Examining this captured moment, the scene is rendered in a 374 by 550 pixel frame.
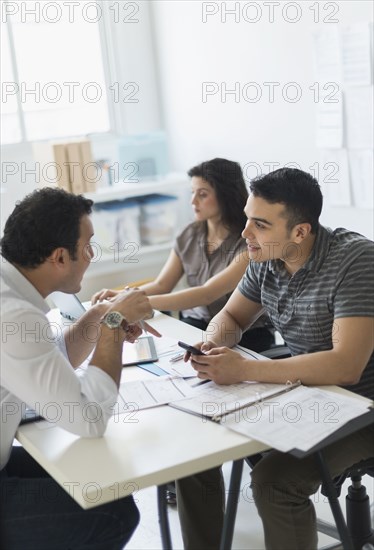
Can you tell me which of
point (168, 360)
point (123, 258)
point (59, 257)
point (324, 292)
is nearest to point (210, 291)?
point (168, 360)

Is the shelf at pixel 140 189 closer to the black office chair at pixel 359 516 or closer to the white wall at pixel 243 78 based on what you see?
the white wall at pixel 243 78

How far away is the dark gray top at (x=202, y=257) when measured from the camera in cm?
310

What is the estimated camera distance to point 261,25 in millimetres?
3869

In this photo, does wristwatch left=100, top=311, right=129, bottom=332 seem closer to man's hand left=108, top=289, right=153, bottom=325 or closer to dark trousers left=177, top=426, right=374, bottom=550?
man's hand left=108, top=289, right=153, bottom=325

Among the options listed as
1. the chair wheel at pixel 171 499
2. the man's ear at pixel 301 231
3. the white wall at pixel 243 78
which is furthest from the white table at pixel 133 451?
the white wall at pixel 243 78

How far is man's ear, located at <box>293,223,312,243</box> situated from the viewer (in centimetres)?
223

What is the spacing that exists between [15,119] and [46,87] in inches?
10.2

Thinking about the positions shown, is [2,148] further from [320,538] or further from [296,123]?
[320,538]

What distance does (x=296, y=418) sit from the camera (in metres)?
1.81

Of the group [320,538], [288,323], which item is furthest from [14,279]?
[320,538]

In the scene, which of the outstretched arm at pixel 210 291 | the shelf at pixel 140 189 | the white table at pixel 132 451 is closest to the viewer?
the white table at pixel 132 451

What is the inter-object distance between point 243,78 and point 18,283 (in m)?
2.49

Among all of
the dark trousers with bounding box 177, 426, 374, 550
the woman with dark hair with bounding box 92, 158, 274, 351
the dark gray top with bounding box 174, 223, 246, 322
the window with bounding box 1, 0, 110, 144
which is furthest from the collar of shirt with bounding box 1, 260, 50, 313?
the window with bounding box 1, 0, 110, 144

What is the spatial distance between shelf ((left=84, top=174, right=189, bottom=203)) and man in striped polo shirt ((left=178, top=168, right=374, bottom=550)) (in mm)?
1914
